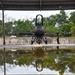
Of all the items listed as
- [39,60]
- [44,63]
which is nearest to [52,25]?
[39,60]

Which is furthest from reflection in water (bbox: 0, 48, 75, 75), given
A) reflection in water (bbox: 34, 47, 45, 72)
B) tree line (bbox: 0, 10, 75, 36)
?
tree line (bbox: 0, 10, 75, 36)

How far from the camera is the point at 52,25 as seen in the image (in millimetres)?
12273

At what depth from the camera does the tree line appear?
11.9 meters

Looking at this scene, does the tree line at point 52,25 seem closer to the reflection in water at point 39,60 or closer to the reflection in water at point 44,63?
the reflection in water at point 39,60

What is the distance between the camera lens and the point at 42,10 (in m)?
10.9

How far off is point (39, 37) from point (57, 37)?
1193mm

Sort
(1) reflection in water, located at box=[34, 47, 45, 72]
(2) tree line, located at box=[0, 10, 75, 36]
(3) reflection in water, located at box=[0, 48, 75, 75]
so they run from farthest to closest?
(2) tree line, located at box=[0, 10, 75, 36], (1) reflection in water, located at box=[34, 47, 45, 72], (3) reflection in water, located at box=[0, 48, 75, 75]

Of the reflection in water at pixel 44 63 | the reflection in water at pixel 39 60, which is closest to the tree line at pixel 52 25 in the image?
the reflection in water at pixel 39 60

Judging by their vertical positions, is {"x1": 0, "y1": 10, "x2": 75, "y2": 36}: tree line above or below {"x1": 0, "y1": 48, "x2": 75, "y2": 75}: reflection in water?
above

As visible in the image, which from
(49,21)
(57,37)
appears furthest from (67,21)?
(57,37)

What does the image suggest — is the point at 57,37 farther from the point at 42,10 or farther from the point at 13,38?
the point at 13,38

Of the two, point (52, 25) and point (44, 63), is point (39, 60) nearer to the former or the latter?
point (44, 63)

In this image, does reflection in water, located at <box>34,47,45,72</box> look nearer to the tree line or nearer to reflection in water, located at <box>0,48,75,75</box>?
reflection in water, located at <box>0,48,75,75</box>

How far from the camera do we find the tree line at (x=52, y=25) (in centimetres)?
1188
